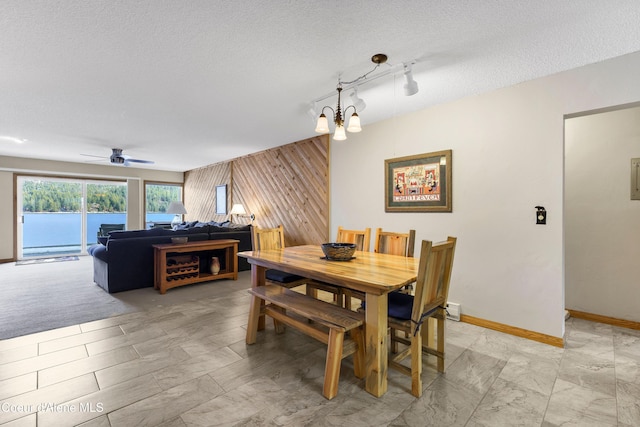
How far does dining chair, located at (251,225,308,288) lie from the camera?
2.78 m

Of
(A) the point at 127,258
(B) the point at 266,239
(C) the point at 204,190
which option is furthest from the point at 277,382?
(C) the point at 204,190

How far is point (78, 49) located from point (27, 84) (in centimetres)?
→ 116

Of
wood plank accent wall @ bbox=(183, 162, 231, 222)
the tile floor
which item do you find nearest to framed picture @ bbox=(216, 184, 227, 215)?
wood plank accent wall @ bbox=(183, 162, 231, 222)

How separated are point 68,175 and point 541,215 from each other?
31.2 ft

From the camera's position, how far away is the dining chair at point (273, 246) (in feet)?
9.11

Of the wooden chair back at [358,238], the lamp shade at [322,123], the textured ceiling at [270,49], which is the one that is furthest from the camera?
the wooden chair back at [358,238]

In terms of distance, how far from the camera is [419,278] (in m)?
1.67

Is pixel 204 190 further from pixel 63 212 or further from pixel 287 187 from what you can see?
pixel 287 187

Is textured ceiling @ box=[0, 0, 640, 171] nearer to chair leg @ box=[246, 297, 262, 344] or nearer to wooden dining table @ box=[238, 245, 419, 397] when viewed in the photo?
wooden dining table @ box=[238, 245, 419, 397]

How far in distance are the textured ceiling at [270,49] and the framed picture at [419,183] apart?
63cm

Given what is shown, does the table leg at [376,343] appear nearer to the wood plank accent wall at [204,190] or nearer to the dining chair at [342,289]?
the dining chair at [342,289]

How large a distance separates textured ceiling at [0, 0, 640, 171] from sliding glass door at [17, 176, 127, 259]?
4325mm

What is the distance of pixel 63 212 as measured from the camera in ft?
23.5

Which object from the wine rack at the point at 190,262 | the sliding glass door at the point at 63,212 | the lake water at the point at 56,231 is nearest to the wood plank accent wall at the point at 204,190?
the sliding glass door at the point at 63,212
